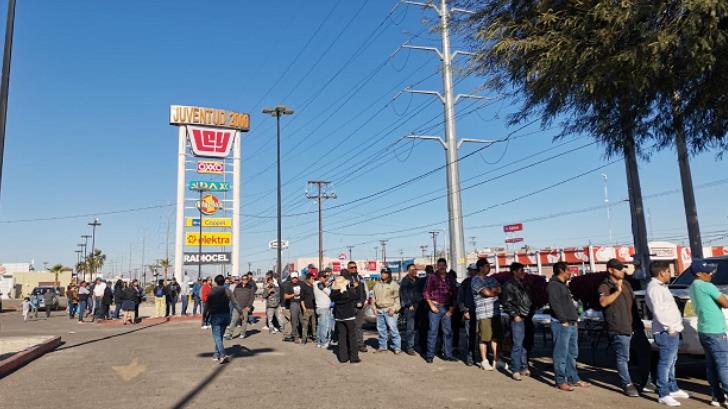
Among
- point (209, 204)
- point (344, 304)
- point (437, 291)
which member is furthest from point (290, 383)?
point (209, 204)

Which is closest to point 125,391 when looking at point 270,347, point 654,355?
point 270,347

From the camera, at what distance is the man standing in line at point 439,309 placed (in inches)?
407

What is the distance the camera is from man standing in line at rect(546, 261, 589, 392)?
7.70 m

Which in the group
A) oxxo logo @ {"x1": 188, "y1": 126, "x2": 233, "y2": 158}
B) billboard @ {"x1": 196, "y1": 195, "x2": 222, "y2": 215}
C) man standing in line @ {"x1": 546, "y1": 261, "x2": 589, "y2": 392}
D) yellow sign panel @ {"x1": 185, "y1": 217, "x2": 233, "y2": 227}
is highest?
oxxo logo @ {"x1": 188, "y1": 126, "x2": 233, "y2": 158}

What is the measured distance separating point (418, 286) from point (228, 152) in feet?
96.6

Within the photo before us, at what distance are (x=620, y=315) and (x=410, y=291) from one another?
15.9 feet

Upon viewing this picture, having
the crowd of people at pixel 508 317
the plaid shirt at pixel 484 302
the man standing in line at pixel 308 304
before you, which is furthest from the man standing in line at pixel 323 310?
the plaid shirt at pixel 484 302

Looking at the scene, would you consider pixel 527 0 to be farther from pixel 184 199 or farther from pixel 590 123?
pixel 184 199

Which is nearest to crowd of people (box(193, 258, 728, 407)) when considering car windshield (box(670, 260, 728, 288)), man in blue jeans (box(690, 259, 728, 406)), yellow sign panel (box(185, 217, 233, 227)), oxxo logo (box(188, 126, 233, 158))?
man in blue jeans (box(690, 259, 728, 406))

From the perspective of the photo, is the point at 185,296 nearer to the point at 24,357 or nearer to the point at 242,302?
the point at 242,302

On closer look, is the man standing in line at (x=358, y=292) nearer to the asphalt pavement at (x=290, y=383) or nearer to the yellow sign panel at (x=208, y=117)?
the asphalt pavement at (x=290, y=383)

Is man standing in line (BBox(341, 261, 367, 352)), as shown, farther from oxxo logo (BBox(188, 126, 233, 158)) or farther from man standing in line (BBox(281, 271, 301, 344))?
oxxo logo (BBox(188, 126, 233, 158))

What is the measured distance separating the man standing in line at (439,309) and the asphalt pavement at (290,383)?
0.48 m

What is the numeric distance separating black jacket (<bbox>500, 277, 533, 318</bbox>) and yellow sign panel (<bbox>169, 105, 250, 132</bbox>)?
32.9 meters
